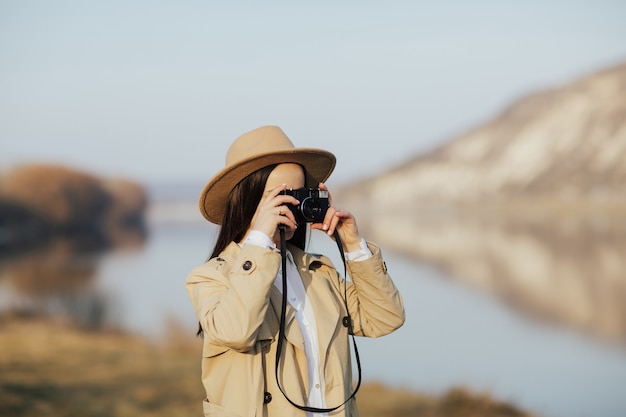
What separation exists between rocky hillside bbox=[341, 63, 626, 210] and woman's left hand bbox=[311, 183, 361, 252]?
69.5 meters

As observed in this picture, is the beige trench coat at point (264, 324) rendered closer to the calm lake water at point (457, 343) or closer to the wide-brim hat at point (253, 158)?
the wide-brim hat at point (253, 158)

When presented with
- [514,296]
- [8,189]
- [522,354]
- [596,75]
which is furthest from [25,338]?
[596,75]

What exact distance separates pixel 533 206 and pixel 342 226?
75436 millimetres

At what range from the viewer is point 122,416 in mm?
6320

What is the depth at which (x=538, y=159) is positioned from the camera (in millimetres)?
76812

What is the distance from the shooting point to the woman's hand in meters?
2.02

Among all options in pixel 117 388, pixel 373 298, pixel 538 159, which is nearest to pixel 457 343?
pixel 117 388

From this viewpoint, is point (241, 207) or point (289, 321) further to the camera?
point (241, 207)

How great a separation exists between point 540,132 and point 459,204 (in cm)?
1196

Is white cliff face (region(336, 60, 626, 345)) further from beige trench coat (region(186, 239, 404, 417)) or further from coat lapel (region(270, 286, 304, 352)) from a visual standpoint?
coat lapel (region(270, 286, 304, 352))

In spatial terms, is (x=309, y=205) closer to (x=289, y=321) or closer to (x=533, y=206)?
(x=289, y=321)

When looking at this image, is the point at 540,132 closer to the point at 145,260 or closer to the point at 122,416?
the point at 145,260

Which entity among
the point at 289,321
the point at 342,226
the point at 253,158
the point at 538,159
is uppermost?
the point at 538,159

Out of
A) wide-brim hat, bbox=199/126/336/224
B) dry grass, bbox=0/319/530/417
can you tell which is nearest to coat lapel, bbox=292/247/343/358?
wide-brim hat, bbox=199/126/336/224
